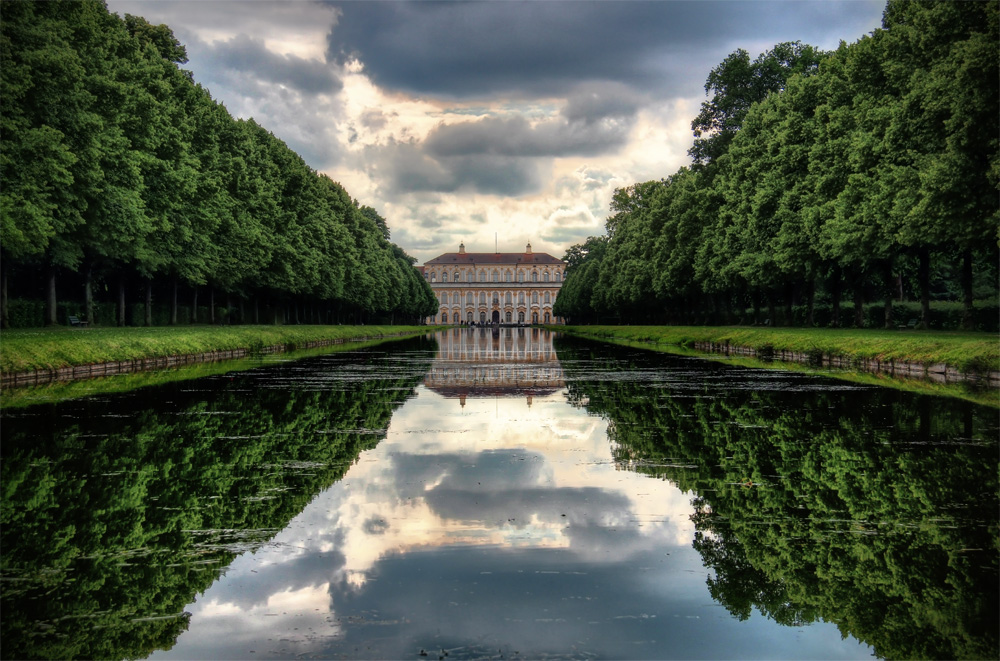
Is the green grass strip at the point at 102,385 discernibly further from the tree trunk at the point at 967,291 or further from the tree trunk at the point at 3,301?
the tree trunk at the point at 967,291

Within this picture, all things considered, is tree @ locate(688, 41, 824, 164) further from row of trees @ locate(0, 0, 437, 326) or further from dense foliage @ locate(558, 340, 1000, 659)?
dense foliage @ locate(558, 340, 1000, 659)

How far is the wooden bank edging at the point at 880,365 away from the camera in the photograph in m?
17.6

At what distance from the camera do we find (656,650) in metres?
3.80

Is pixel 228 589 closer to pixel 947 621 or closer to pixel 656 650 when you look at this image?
pixel 656 650

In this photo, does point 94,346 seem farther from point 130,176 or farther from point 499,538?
point 499,538

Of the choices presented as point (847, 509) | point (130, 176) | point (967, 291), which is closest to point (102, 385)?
point (847, 509)

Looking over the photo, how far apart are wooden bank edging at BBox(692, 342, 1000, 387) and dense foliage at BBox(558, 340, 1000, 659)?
17.2 ft

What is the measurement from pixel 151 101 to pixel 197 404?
22.7 meters

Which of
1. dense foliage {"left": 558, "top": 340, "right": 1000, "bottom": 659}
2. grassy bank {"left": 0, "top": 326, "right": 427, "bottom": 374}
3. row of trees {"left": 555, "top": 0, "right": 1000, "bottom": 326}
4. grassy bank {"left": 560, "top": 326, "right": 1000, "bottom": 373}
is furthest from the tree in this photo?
dense foliage {"left": 558, "top": 340, "right": 1000, "bottom": 659}

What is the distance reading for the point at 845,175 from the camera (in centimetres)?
3356

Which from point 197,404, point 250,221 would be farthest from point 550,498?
point 250,221

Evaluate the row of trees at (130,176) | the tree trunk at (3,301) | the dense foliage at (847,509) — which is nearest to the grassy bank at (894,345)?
the dense foliage at (847,509)

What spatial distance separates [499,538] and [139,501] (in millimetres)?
2890

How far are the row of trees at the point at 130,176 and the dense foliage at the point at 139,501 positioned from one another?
13.7m
